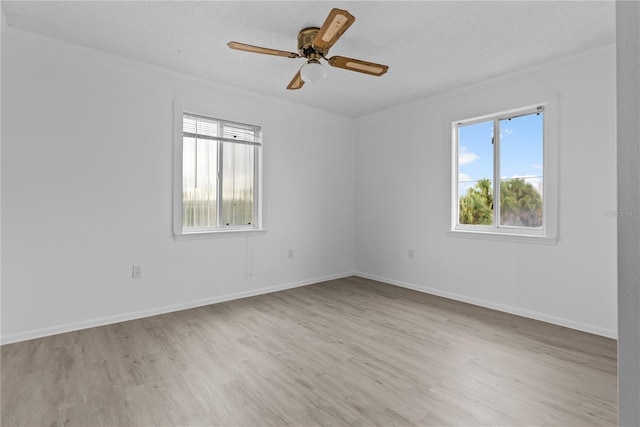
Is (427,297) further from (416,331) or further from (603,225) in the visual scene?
(603,225)

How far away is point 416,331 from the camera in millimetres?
3070

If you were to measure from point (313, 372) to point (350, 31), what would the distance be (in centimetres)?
264

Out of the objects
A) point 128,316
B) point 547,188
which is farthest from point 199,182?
point 547,188

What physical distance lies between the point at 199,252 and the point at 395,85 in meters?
3.03

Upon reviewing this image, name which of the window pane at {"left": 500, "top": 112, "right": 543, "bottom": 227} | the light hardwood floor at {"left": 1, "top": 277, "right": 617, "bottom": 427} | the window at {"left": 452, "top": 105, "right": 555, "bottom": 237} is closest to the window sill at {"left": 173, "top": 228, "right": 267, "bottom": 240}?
the light hardwood floor at {"left": 1, "top": 277, "right": 617, "bottom": 427}

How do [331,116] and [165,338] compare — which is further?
[331,116]

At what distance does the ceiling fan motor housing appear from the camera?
8.56ft

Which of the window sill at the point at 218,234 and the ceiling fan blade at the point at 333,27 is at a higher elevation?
the ceiling fan blade at the point at 333,27

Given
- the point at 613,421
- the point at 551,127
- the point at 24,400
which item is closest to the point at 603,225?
the point at 551,127

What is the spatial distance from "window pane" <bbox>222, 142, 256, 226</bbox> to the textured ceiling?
94 centimetres

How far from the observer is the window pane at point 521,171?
3.50 m

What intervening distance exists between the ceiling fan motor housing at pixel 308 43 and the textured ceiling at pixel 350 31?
0.06 m

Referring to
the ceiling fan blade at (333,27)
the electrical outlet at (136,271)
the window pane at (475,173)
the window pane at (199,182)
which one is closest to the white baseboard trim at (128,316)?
the electrical outlet at (136,271)

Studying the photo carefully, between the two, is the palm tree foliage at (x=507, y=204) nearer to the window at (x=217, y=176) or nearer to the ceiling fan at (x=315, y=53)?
the ceiling fan at (x=315, y=53)
